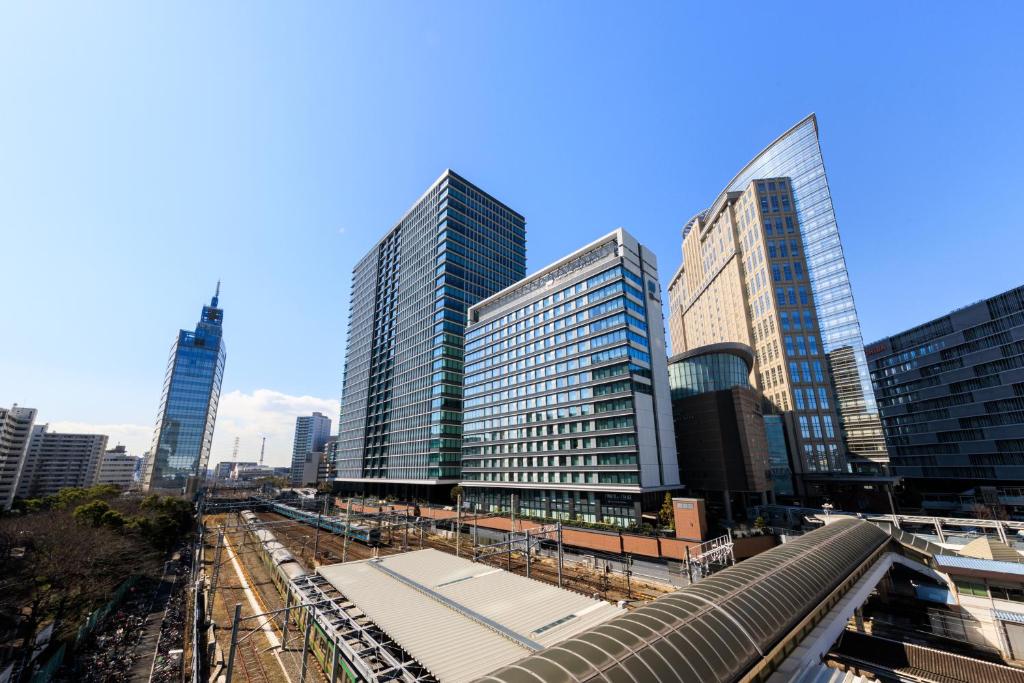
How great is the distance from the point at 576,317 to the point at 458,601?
49.1 metres

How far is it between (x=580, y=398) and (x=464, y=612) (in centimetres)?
4303

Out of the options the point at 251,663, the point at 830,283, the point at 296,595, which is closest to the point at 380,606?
the point at 296,595

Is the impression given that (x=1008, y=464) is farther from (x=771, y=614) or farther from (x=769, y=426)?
(x=771, y=614)

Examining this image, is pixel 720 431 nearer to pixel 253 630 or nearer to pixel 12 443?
pixel 253 630

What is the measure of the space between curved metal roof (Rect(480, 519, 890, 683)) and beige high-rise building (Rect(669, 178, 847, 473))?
80.3 metres

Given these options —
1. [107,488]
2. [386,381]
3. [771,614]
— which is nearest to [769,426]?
[771,614]

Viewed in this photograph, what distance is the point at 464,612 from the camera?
23.6m

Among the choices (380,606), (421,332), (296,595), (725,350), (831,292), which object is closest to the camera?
(380,606)

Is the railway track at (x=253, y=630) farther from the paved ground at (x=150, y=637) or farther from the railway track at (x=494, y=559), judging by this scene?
the railway track at (x=494, y=559)

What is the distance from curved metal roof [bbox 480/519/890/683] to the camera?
11180 mm

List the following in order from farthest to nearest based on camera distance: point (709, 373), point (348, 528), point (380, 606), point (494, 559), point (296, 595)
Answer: point (709, 373) → point (494, 559) → point (348, 528) → point (296, 595) → point (380, 606)

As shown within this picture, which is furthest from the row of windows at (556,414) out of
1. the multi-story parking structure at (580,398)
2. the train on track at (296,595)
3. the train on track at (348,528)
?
the train on track at (296,595)

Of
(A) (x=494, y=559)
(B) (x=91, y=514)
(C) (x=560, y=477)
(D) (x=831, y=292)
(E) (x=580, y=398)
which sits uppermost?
(D) (x=831, y=292)

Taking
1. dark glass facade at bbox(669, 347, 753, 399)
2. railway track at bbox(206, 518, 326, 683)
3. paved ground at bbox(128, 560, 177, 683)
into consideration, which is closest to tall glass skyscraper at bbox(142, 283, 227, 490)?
paved ground at bbox(128, 560, 177, 683)
